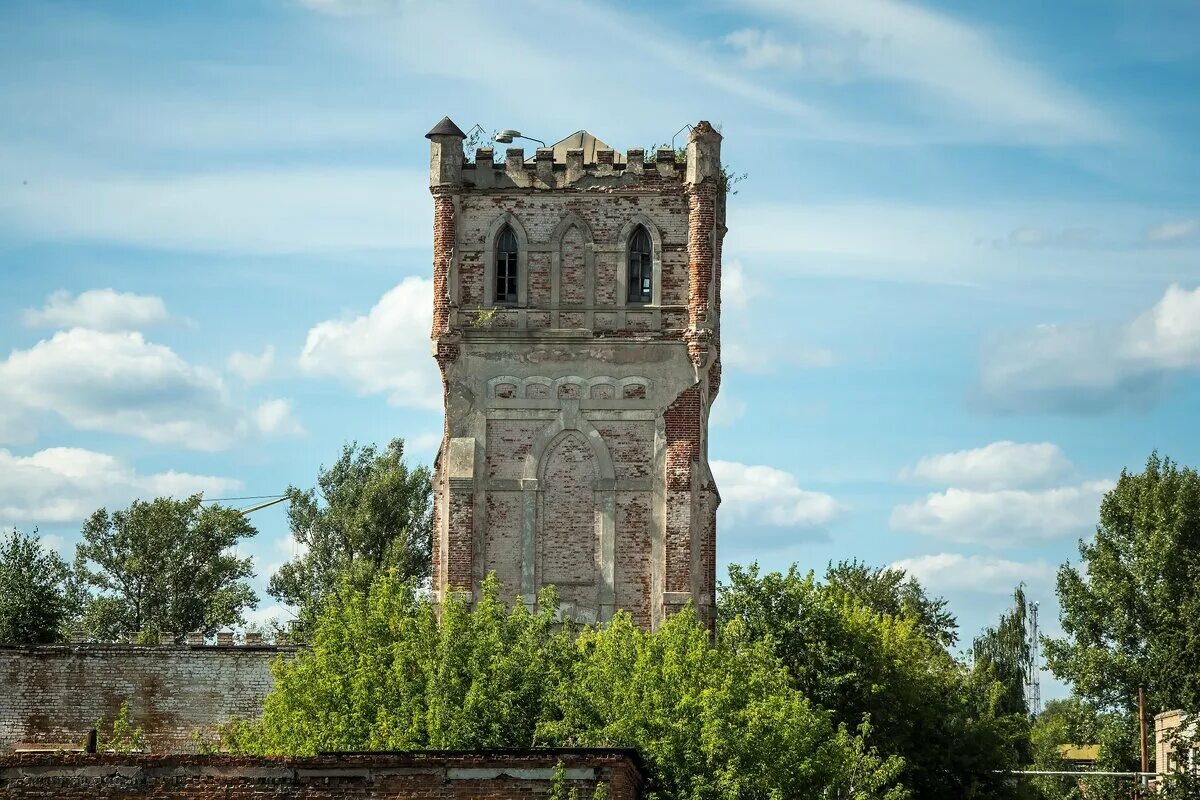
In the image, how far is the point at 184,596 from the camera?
233 feet

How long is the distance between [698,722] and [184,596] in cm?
3774

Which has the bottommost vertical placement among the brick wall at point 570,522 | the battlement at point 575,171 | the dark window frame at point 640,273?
the brick wall at point 570,522

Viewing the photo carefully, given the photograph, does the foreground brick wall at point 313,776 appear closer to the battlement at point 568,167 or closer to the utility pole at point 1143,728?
the battlement at point 568,167

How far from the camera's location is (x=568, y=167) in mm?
48562

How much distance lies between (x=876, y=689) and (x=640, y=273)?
35.3 ft

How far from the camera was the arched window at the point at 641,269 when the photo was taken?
48.2 meters

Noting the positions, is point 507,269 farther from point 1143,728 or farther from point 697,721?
point 1143,728

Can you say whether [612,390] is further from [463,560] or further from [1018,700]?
[1018,700]

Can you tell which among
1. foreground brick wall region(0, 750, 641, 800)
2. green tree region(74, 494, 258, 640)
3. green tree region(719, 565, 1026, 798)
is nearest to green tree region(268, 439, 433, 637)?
green tree region(74, 494, 258, 640)

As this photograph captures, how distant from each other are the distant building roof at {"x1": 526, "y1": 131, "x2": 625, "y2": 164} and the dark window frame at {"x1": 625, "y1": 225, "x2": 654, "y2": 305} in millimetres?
2048

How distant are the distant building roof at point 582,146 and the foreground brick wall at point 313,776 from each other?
23.7 meters

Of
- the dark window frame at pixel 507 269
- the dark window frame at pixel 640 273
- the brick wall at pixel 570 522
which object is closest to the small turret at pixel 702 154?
the dark window frame at pixel 640 273

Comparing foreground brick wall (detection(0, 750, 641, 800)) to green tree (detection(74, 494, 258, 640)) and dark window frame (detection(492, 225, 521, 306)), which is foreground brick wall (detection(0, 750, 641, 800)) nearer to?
dark window frame (detection(492, 225, 521, 306))

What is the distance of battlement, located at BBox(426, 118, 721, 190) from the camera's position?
4847 cm
